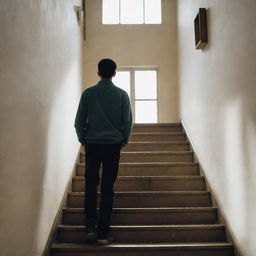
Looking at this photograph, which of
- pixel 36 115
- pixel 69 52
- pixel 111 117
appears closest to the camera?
pixel 36 115

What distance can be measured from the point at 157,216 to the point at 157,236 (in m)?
0.25

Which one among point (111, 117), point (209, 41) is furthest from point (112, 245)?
point (209, 41)

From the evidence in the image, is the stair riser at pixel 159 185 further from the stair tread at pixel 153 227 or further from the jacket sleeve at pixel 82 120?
the jacket sleeve at pixel 82 120

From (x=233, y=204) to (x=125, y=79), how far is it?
3.81m

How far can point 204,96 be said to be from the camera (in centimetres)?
370

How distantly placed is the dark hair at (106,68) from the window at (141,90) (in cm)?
341

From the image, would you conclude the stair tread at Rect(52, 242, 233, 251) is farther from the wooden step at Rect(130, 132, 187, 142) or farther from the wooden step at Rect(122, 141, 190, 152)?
the wooden step at Rect(130, 132, 187, 142)

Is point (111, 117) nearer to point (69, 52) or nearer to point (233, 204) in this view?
point (233, 204)

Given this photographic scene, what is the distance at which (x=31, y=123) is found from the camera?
2205 millimetres

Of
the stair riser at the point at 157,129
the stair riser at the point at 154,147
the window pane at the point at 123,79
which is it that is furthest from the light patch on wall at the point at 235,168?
the window pane at the point at 123,79

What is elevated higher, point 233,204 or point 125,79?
point 125,79

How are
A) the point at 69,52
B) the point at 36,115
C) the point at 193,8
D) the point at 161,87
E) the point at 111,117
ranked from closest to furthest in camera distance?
the point at 36,115 < the point at 111,117 < the point at 69,52 < the point at 193,8 < the point at 161,87

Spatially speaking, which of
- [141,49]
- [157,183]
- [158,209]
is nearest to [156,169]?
[157,183]

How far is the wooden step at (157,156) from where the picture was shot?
4145 mm
